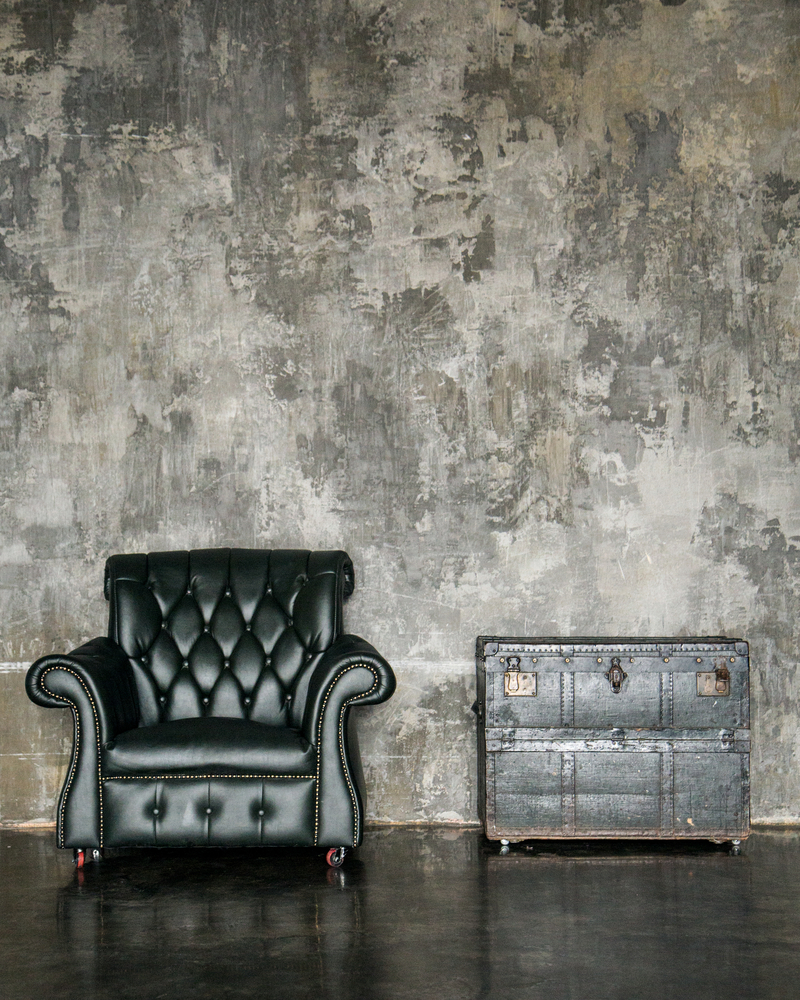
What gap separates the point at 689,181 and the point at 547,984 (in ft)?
11.5

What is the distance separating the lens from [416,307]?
4.50 m

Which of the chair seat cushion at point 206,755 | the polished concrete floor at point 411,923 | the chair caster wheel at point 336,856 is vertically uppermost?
the chair seat cushion at point 206,755

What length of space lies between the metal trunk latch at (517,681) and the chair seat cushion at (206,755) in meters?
0.88

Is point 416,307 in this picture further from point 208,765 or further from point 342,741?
point 208,765

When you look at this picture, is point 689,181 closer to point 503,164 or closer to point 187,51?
point 503,164

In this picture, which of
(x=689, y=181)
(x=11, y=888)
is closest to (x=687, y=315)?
(x=689, y=181)

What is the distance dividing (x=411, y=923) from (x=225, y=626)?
1516 mm

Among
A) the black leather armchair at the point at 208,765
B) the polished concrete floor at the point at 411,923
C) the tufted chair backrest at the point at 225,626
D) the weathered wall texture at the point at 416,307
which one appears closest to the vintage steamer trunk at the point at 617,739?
the polished concrete floor at the point at 411,923

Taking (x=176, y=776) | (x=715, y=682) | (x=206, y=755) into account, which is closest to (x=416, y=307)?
(x=715, y=682)

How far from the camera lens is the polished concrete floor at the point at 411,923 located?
2604 millimetres

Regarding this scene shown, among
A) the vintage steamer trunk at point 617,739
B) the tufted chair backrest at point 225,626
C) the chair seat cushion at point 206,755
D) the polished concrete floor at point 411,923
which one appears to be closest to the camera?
the polished concrete floor at point 411,923

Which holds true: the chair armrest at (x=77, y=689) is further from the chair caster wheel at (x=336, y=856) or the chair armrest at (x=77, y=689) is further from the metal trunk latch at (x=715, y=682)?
the metal trunk latch at (x=715, y=682)

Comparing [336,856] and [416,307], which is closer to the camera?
[336,856]

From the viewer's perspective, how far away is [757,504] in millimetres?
4445
